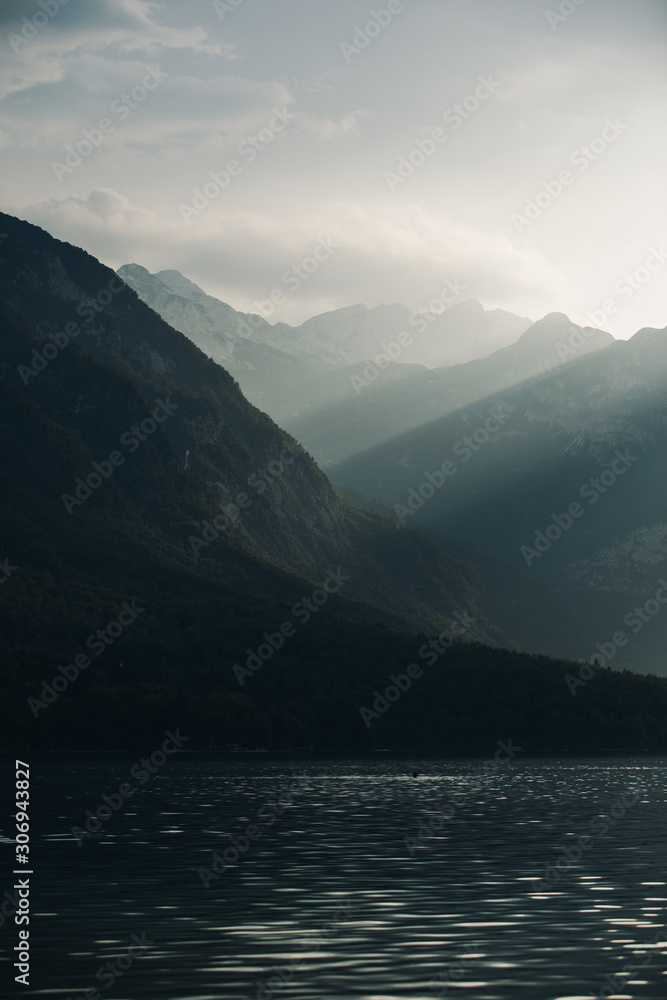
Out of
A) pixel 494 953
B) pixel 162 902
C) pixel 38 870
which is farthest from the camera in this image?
pixel 38 870

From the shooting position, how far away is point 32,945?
1810 inches

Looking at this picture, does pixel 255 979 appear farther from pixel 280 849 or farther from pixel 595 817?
pixel 595 817

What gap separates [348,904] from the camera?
188 feet

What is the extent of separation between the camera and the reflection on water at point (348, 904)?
40625mm

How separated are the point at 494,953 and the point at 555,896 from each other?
1644cm

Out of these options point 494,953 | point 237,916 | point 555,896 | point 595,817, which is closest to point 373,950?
point 494,953

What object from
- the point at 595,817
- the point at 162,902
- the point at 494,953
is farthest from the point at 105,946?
the point at 595,817

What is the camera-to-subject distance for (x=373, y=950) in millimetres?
45500

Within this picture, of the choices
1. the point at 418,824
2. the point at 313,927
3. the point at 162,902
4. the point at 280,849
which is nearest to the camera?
the point at 313,927

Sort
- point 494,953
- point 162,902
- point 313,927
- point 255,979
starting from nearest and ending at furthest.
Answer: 1. point 255,979
2. point 494,953
3. point 313,927
4. point 162,902

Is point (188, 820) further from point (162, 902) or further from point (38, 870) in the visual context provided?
point (162, 902)

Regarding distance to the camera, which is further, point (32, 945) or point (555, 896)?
point (555, 896)

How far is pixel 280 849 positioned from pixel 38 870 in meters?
20.4

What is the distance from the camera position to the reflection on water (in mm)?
40625
